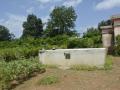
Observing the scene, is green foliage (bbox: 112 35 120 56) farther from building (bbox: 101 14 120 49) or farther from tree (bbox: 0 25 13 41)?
tree (bbox: 0 25 13 41)

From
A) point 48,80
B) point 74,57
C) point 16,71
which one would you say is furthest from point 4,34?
point 48,80

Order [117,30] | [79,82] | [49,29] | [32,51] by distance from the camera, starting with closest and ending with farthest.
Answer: [79,82] → [32,51] → [117,30] → [49,29]

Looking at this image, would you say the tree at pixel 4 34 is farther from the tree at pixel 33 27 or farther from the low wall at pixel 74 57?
the low wall at pixel 74 57

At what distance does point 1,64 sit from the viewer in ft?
37.3

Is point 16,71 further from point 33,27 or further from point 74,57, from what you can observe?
point 33,27

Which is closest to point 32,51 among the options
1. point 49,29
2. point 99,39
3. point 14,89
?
point 14,89

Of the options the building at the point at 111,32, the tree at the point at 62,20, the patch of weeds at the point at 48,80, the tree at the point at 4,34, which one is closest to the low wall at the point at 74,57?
the patch of weeds at the point at 48,80

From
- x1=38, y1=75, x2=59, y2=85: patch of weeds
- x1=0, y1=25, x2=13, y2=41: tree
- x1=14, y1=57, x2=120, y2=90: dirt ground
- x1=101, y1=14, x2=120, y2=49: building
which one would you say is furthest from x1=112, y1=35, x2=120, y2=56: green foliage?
x1=0, y1=25, x2=13, y2=41: tree

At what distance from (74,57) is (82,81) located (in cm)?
315

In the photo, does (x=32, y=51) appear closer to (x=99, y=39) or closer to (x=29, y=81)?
(x=29, y=81)

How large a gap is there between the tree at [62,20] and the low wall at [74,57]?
129ft

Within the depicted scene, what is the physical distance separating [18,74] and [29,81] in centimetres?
59

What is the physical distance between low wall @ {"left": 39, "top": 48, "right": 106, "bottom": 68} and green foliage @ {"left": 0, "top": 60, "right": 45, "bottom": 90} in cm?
127

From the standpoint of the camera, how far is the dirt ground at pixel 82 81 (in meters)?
9.20
